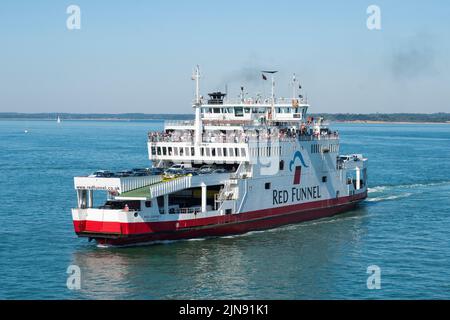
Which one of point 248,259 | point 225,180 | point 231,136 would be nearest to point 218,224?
point 225,180

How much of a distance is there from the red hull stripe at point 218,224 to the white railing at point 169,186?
190 centimetres

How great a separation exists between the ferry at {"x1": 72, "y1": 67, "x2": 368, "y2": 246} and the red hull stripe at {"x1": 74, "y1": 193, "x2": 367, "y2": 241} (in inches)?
2.4

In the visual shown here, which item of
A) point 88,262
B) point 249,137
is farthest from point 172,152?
point 88,262

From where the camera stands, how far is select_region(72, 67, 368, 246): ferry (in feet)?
135

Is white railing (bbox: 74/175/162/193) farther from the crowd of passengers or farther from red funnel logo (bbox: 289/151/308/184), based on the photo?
red funnel logo (bbox: 289/151/308/184)

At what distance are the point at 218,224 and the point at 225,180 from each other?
2.97m

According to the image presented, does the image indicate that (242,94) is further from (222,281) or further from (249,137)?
(222,281)

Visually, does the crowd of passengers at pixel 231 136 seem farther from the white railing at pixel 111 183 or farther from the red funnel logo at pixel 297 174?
the white railing at pixel 111 183

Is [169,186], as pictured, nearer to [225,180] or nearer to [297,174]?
[225,180]

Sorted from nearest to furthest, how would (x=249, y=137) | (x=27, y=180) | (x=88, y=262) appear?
1. (x=88, y=262)
2. (x=249, y=137)
3. (x=27, y=180)

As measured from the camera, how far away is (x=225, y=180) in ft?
152

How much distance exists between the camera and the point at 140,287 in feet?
111

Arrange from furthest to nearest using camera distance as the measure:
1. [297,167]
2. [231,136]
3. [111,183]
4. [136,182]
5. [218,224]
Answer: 1. [297,167]
2. [231,136]
3. [218,224]
4. [136,182]
5. [111,183]

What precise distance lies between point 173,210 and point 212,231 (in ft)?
9.69
